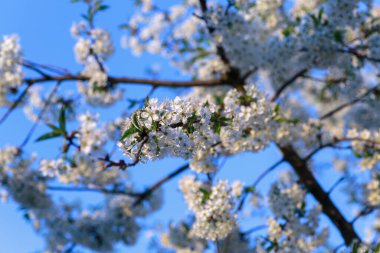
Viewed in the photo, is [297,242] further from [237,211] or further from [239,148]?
[239,148]

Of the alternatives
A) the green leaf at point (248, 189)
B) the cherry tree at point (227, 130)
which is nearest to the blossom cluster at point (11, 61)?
the cherry tree at point (227, 130)

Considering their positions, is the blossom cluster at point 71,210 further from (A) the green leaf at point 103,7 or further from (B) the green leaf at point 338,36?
(B) the green leaf at point 338,36

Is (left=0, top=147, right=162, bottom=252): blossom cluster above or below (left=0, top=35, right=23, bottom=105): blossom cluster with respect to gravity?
below

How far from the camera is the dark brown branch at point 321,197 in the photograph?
5.88 metres

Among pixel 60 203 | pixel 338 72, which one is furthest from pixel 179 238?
pixel 338 72

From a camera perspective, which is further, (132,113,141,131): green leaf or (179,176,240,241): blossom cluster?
(179,176,240,241): blossom cluster

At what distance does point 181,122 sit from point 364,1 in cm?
495

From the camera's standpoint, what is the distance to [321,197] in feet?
20.5

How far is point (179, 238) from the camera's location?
8.05m

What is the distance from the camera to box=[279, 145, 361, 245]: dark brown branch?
5.88 meters

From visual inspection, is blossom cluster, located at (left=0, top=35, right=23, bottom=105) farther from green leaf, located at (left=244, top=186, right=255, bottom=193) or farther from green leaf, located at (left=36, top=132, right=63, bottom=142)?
green leaf, located at (left=244, top=186, right=255, bottom=193)

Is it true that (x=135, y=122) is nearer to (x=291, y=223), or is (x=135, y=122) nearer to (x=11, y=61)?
(x=291, y=223)

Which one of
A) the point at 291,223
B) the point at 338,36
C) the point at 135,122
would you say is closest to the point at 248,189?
the point at 291,223

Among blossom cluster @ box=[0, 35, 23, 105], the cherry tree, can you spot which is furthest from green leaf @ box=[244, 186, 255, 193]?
blossom cluster @ box=[0, 35, 23, 105]
